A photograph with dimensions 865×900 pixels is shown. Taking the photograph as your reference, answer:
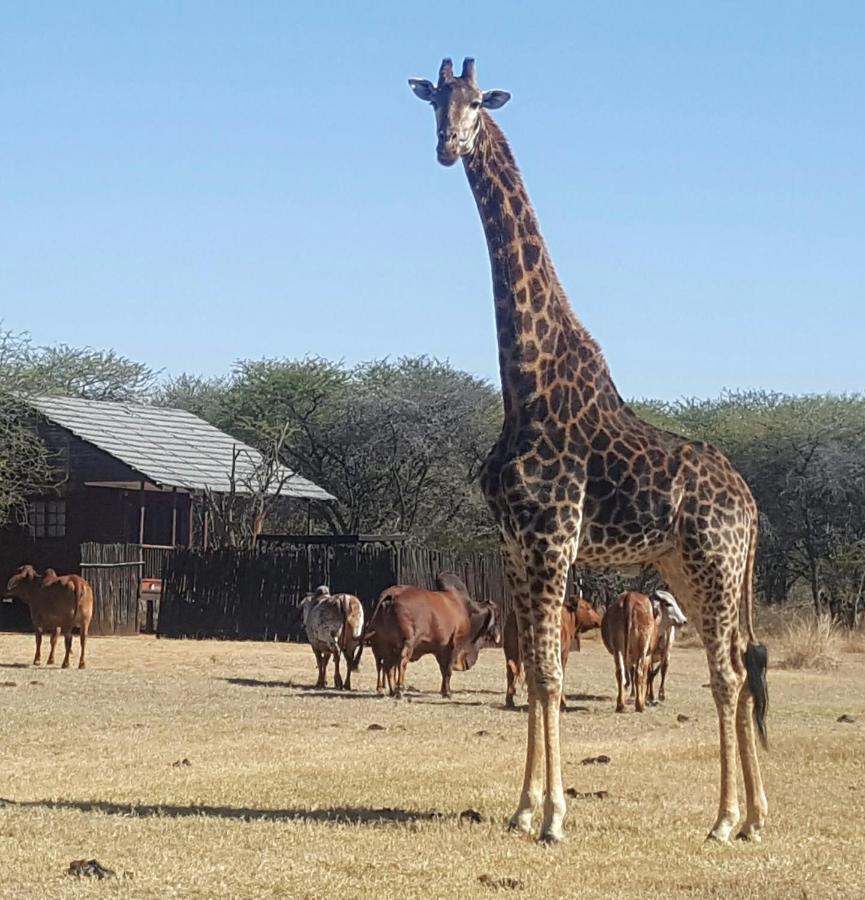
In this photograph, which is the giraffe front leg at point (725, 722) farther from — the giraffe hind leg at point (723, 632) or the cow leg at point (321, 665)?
the cow leg at point (321, 665)

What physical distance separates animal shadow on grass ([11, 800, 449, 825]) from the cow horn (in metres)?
4.78

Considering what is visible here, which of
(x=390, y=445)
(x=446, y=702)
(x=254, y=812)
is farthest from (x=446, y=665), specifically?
(x=390, y=445)

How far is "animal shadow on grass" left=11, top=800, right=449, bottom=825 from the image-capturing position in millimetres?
10094

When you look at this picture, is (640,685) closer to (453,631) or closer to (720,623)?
(453,631)

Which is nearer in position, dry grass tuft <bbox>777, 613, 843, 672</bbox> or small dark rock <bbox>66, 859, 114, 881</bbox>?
small dark rock <bbox>66, 859, 114, 881</bbox>

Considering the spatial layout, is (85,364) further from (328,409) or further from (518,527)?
(518,527)

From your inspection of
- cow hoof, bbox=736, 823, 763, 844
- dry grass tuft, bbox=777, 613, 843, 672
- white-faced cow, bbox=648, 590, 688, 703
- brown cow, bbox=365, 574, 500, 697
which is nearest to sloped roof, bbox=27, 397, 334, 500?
dry grass tuft, bbox=777, 613, 843, 672

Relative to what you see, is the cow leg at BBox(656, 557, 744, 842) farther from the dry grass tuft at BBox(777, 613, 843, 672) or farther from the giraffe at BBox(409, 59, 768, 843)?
the dry grass tuft at BBox(777, 613, 843, 672)

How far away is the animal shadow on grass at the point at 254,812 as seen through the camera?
10.1m

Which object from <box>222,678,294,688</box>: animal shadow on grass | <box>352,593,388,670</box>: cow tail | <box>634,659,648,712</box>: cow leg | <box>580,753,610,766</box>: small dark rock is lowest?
<box>580,753,610,766</box>: small dark rock

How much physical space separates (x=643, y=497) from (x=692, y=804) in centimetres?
243

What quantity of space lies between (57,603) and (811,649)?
43.3ft

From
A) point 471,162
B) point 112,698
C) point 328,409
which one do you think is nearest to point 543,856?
point 471,162

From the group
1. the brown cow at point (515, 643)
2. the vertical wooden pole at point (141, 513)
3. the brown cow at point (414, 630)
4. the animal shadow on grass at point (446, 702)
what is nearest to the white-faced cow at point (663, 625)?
the brown cow at point (515, 643)
